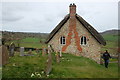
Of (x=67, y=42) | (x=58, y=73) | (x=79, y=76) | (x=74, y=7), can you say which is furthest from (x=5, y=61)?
(x=74, y=7)

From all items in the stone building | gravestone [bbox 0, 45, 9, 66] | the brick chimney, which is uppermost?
the brick chimney

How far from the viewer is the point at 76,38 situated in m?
27.5

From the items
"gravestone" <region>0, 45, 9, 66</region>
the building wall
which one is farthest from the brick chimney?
"gravestone" <region>0, 45, 9, 66</region>

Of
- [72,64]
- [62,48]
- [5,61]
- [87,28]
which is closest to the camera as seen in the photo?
[5,61]

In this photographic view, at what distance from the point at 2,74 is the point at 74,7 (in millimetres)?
17757

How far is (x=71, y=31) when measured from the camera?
27750 mm

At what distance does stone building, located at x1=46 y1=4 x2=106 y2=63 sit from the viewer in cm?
2673

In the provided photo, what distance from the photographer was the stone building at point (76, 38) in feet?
87.7

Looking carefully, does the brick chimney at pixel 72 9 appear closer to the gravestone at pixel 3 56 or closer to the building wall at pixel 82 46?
the building wall at pixel 82 46

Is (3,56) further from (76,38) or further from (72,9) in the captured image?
(72,9)

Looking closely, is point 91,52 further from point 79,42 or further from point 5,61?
point 5,61

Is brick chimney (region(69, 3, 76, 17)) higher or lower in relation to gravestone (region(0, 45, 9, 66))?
higher

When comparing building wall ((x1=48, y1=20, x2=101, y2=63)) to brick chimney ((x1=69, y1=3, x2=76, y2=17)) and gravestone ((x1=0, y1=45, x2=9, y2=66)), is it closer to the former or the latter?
brick chimney ((x1=69, y1=3, x2=76, y2=17))

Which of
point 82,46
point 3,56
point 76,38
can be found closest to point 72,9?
point 76,38
